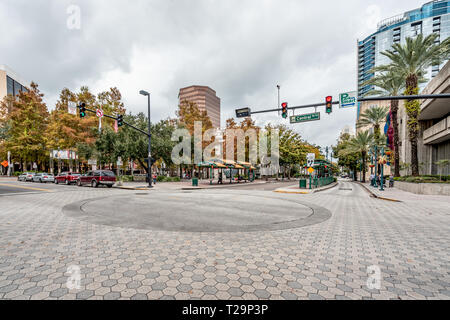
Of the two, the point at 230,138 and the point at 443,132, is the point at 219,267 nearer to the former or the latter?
the point at 443,132

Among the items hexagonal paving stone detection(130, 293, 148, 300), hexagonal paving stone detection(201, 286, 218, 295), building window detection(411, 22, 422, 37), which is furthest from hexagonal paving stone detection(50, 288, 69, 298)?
building window detection(411, 22, 422, 37)

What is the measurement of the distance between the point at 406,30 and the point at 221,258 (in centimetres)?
14258

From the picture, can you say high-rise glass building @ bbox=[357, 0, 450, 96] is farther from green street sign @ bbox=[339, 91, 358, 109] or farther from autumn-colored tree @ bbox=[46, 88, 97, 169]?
autumn-colored tree @ bbox=[46, 88, 97, 169]

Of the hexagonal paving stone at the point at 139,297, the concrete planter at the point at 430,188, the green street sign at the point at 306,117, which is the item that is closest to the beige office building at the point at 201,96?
the green street sign at the point at 306,117

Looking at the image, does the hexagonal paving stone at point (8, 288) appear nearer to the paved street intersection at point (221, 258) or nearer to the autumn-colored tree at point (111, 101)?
the paved street intersection at point (221, 258)

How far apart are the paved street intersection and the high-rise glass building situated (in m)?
100.0

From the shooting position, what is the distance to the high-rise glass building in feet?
290


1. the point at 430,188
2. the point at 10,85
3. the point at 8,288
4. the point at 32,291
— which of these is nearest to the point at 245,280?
the point at 32,291

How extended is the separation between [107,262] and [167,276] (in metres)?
1.26

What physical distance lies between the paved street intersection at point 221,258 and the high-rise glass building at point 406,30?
9996 cm

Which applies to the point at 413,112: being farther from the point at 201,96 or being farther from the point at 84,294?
the point at 201,96

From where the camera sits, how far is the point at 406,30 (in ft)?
316
